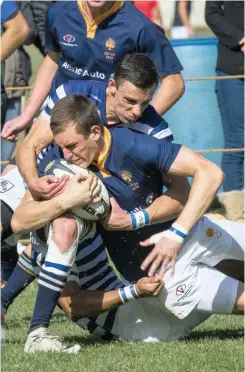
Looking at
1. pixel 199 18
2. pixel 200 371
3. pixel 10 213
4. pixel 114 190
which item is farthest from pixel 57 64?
pixel 199 18

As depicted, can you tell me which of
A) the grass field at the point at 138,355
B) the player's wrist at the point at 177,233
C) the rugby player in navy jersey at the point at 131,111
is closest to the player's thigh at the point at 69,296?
the grass field at the point at 138,355

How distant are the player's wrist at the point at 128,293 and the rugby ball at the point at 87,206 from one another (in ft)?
1.49

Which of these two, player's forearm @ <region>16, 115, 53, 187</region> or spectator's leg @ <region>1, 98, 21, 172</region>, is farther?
spectator's leg @ <region>1, 98, 21, 172</region>

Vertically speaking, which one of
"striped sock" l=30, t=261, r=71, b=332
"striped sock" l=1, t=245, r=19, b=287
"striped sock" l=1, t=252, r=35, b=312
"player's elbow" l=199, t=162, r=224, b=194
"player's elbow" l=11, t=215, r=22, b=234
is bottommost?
"striped sock" l=1, t=245, r=19, b=287

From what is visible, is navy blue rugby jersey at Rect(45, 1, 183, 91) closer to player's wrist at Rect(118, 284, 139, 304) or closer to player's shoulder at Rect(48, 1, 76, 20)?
player's shoulder at Rect(48, 1, 76, 20)

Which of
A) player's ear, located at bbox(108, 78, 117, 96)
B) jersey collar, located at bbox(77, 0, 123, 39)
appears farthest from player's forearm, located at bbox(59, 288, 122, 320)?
jersey collar, located at bbox(77, 0, 123, 39)

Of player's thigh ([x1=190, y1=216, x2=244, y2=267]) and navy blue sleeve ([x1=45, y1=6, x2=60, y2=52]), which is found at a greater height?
navy blue sleeve ([x1=45, y1=6, x2=60, y2=52])

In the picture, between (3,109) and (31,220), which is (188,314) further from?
(3,109)

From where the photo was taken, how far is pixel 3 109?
8.18 meters

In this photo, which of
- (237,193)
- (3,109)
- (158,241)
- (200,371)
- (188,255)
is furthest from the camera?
(237,193)

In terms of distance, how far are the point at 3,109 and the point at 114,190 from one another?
252 cm

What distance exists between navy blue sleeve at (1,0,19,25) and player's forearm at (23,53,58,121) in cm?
78

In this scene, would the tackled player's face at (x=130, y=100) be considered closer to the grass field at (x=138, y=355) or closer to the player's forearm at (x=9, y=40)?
the grass field at (x=138, y=355)

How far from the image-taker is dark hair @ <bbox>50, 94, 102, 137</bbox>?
5.65 metres
